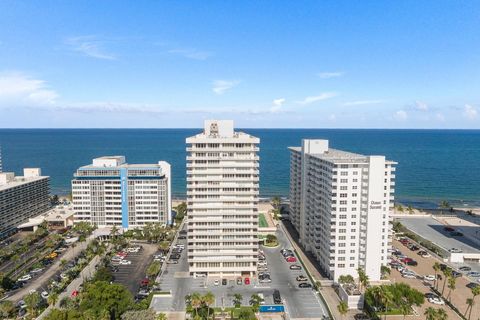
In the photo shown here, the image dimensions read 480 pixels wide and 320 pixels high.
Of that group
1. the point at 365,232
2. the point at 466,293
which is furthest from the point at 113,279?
the point at 466,293

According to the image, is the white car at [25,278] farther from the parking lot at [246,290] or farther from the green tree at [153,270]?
the parking lot at [246,290]

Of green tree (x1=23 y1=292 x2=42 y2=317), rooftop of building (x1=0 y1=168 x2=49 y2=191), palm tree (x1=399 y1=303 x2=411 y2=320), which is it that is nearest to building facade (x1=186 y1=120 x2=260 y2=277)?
green tree (x1=23 y1=292 x2=42 y2=317)

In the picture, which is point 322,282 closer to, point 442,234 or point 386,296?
point 386,296

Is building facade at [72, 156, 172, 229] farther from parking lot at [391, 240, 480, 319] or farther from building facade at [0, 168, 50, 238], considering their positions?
parking lot at [391, 240, 480, 319]

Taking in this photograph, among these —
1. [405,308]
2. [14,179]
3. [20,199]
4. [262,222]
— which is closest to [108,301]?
[405,308]

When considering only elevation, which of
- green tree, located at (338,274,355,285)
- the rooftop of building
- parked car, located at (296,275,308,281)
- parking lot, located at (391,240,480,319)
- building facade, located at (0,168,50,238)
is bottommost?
parking lot, located at (391,240,480,319)
